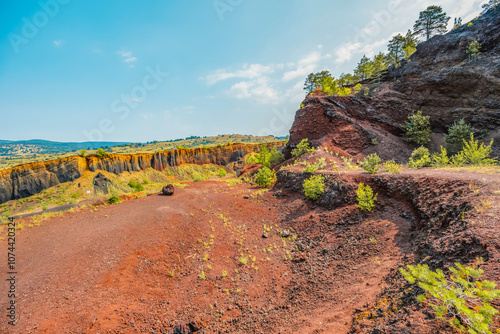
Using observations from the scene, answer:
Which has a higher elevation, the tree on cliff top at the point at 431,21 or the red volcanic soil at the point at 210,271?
the tree on cliff top at the point at 431,21

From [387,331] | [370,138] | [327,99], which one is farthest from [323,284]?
[327,99]

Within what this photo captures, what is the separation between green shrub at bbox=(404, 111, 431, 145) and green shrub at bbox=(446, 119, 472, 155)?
81.6 inches

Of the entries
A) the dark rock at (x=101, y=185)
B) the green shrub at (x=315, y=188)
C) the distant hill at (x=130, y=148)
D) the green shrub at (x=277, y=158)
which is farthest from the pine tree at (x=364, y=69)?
the distant hill at (x=130, y=148)

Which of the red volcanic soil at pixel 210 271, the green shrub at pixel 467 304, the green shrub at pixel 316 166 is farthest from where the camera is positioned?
the green shrub at pixel 316 166

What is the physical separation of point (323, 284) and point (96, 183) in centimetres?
2721

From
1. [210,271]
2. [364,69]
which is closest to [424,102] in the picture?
[364,69]

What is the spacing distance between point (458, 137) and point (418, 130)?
3.24 meters

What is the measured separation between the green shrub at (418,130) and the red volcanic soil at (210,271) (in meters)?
13.1

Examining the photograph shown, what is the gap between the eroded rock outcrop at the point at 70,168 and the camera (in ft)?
94.0

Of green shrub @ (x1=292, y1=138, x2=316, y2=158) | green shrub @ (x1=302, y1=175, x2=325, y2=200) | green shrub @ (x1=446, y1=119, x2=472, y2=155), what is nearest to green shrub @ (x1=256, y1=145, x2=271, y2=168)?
green shrub @ (x1=292, y1=138, x2=316, y2=158)

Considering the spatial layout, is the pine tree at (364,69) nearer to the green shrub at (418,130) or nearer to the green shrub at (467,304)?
the green shrub at (418,130)

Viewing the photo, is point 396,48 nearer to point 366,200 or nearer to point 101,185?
point 366,200

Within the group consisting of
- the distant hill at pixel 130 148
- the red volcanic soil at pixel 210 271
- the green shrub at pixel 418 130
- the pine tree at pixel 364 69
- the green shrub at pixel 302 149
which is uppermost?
the pine tree at pixel 364 69

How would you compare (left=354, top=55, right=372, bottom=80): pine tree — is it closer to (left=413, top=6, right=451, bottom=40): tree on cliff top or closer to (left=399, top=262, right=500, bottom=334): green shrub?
(left=413, top=6, right=451, bottom=40): tree on cliff top
